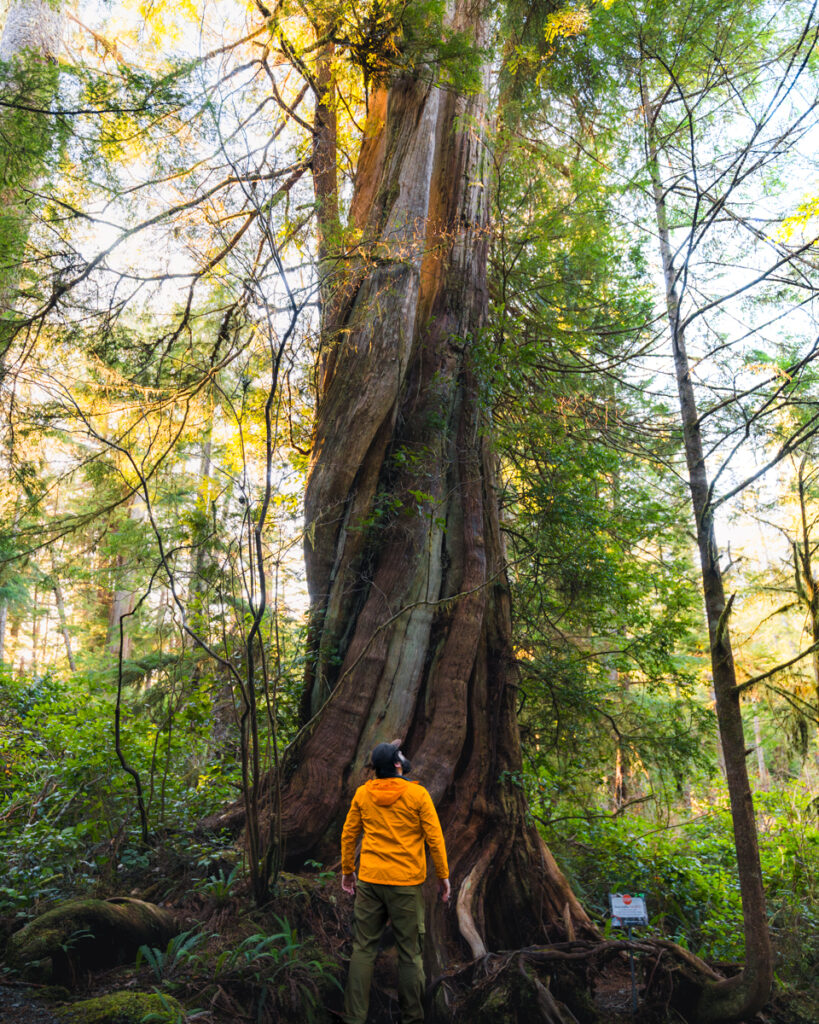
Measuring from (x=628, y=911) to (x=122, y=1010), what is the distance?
2703 millimetres

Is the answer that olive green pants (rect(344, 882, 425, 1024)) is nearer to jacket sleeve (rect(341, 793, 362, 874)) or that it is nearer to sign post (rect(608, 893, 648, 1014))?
jacket sleeve (rect(341, 793, 362, 874))

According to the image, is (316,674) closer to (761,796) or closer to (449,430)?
(449,430)

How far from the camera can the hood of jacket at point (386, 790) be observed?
3693 mm

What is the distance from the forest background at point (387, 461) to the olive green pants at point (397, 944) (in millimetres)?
236

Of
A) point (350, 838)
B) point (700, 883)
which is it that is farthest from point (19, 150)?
point (700, 883)

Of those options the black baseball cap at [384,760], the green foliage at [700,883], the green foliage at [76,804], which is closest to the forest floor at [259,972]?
the green foliage at [76,804]

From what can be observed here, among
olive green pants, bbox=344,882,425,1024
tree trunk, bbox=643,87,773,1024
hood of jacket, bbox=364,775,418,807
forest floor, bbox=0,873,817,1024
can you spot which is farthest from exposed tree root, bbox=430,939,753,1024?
hood of jacket, bbox=364,775,418,807

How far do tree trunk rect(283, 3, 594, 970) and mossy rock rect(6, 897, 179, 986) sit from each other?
972 mm

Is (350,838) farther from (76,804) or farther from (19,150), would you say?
(19,150)

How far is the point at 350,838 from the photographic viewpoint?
149 inches

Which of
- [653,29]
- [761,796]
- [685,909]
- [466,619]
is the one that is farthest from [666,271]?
[761,796]

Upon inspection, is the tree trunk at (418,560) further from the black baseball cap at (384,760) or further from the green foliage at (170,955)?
the green foliage at (170,955)

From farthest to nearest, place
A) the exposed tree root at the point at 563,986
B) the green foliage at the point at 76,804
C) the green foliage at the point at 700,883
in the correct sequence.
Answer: the green foliage at the point at 700,883 → the green foliage at the point at 76,804 → the exposed tree root at the point at 563,986

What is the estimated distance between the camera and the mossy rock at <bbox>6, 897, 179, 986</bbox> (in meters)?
3.31
